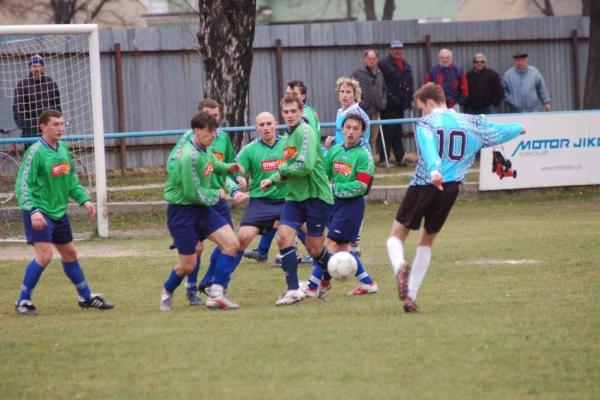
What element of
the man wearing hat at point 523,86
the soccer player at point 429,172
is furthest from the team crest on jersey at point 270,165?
the man wearing hat at point 523,86

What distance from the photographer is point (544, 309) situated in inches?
386

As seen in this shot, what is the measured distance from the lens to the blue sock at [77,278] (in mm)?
11055

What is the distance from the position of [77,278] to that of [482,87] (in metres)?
14.9

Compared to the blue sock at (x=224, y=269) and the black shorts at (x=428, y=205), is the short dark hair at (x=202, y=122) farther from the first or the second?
the black shorts at (x=428, y=205)

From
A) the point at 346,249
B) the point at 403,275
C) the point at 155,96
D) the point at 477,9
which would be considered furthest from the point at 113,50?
the point at 477,9

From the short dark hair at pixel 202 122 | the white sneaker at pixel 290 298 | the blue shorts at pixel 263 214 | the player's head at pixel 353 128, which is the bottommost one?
the white sneaker at pixel 290 298

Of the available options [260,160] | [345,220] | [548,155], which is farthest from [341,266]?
[548,155]

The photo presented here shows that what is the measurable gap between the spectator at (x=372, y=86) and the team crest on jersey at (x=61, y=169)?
38.3 ft

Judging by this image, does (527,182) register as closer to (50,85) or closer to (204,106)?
(50,85)

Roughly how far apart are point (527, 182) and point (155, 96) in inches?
322

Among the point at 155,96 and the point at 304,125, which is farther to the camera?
the point at 155,96

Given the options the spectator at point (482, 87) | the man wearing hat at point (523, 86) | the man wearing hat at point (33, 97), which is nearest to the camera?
the man wearing hat at point (33, 97)

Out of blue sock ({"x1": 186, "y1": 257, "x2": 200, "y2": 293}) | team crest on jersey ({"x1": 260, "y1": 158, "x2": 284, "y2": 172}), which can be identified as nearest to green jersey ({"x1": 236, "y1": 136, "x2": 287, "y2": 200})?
team crest on jersey ({"x1": 260, "y1": 158, "x2": 284, "y2": 172})

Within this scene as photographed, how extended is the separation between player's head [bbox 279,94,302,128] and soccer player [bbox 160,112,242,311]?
27.4 inches
